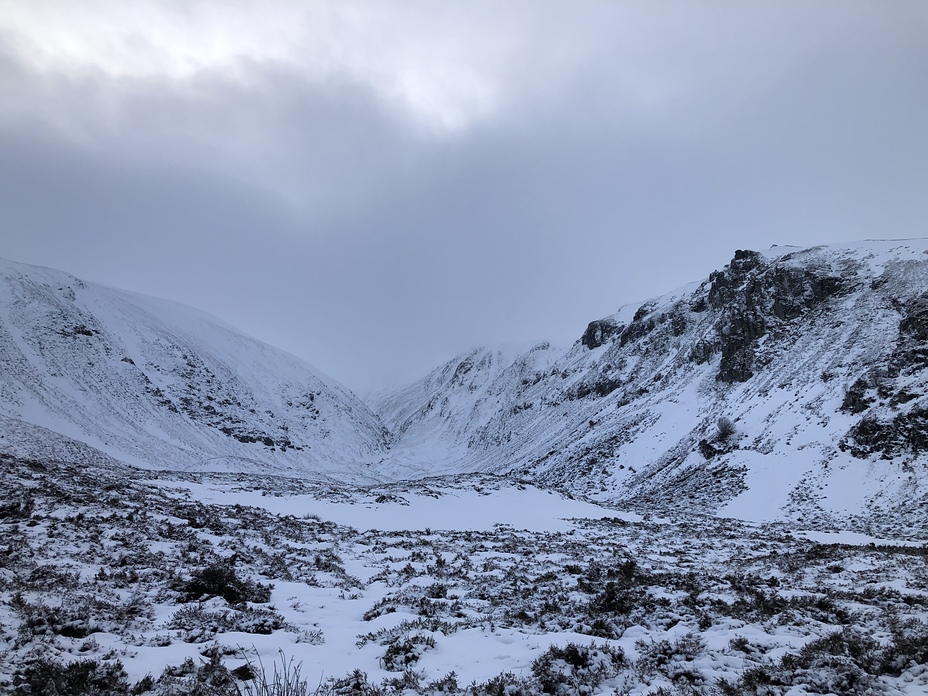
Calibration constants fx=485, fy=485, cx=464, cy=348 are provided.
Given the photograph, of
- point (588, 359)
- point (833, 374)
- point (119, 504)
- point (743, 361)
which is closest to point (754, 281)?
point (743, 361)

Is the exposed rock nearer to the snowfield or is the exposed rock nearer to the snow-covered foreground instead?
the snowfield


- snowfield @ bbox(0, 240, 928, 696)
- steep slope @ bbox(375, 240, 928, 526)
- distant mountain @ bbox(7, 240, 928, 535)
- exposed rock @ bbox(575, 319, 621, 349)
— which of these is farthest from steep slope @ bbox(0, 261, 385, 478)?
exposed rock @ bbox(575, 319, 621, 349)

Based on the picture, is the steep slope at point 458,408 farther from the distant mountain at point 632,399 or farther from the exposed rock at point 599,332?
the exposed rock at point 599,332

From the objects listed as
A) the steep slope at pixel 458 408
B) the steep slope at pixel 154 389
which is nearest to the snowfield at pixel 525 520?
the steep slope at pixel 154 389

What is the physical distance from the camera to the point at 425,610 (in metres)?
10.3

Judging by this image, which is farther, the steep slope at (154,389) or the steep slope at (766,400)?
the steep slope at (154,389)

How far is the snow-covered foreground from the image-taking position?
21.4 ft

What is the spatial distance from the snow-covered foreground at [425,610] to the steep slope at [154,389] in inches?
1608

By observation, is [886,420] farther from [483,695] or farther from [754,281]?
[483,695]

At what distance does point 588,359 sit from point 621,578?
9850 centimetres

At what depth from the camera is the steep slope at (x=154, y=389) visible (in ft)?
199

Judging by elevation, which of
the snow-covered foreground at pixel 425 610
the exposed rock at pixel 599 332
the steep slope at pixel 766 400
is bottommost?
the snow-covered foreground at pixel 425 610

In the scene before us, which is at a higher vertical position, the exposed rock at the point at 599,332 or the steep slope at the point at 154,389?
the exposed rock at the point at 599,332

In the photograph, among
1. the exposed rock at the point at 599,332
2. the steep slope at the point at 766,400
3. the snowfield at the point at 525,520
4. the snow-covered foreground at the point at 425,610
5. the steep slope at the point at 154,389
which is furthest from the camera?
the exposed rock at the point at 599,332
